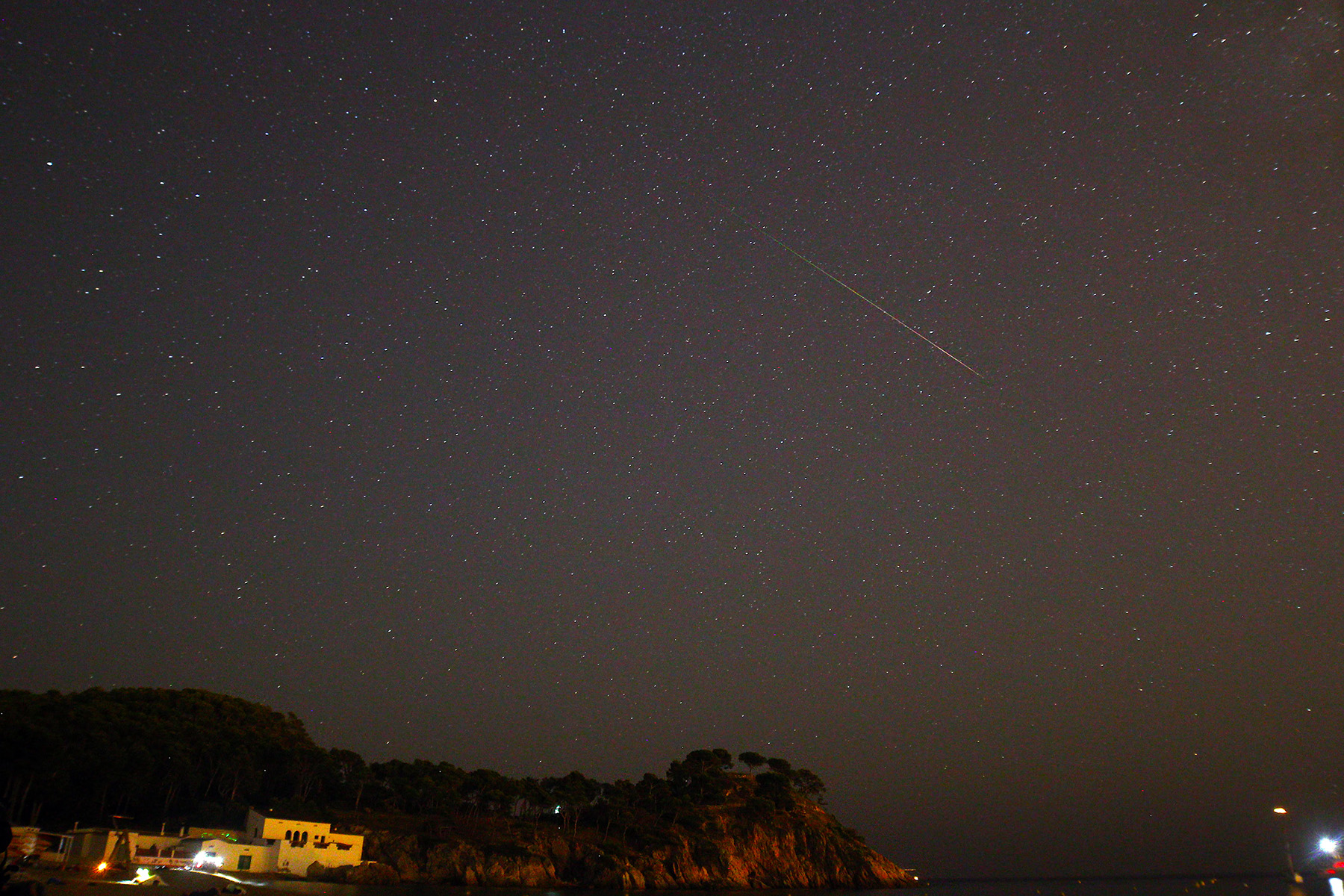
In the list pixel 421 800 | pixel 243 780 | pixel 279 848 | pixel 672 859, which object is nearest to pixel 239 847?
pixel 279 848

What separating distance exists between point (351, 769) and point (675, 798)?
4322 cm

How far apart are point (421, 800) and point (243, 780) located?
23.0 meters

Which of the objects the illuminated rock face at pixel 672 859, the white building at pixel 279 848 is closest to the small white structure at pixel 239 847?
the white building at pixel 279 848

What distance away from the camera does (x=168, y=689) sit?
86.1 metres

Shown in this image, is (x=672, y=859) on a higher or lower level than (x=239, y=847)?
lower

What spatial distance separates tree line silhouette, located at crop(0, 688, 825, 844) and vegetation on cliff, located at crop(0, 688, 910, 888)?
0.50 ft

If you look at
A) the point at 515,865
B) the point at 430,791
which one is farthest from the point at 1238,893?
the point at 430,791

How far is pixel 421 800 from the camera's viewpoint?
323ft

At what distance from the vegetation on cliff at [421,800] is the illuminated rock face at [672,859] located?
0.62ft

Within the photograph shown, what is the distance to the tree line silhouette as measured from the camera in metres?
63.8

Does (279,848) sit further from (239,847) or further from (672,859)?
(672,859)

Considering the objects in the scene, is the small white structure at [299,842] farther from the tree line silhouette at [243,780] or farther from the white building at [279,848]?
the tree line silhouette at [243,780]

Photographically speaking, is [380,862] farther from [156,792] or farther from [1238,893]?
[1238,893]

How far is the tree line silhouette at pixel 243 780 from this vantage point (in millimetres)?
63844
